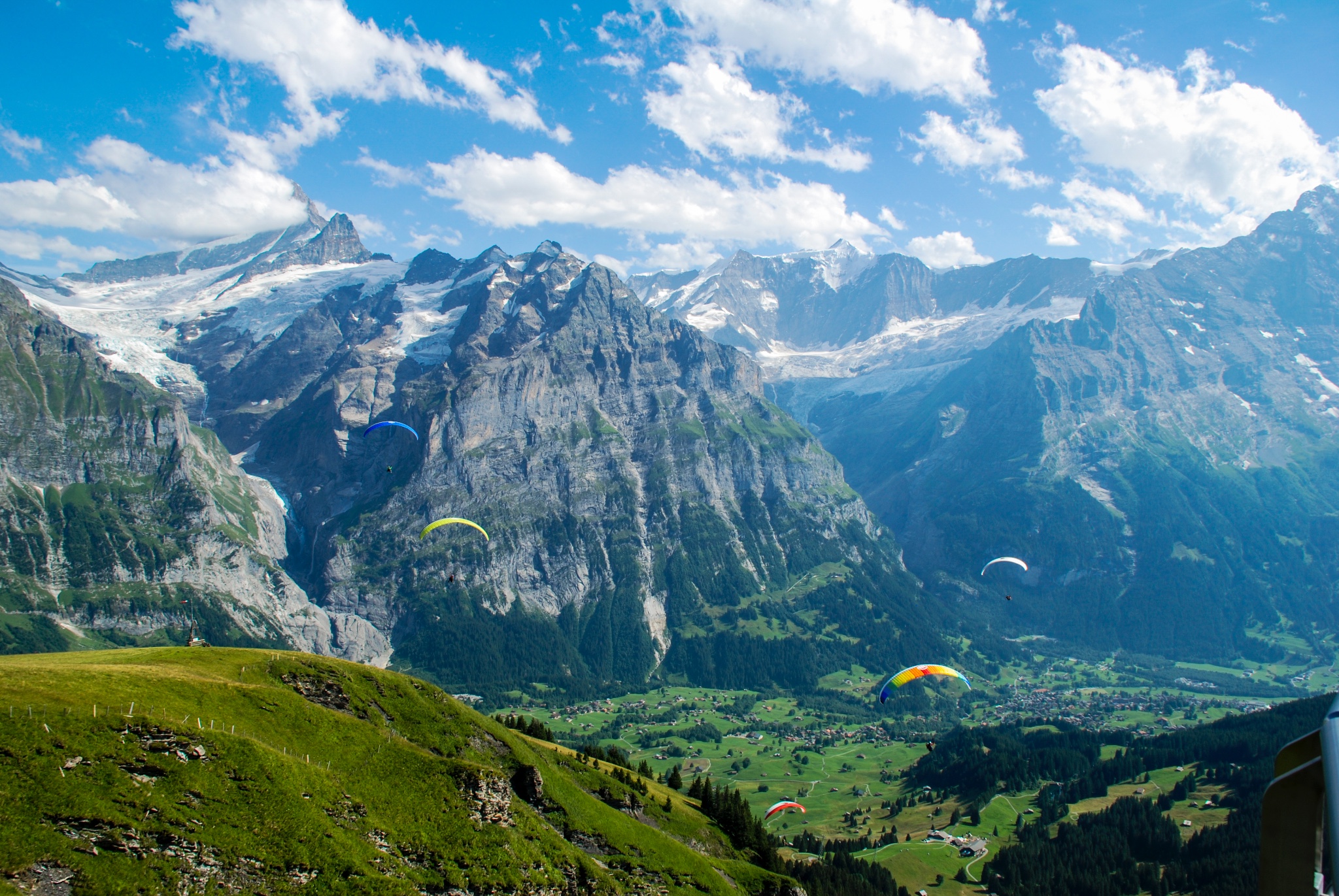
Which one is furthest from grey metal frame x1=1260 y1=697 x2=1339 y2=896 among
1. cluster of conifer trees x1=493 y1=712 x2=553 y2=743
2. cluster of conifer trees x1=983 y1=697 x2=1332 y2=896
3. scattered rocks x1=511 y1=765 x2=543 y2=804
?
cluster of conifer trees x1=983 y1=697 x2=1332 y2=896

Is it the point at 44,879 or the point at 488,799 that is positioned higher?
the point at 44,879

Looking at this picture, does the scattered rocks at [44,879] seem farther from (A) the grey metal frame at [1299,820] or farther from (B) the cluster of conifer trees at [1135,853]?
(B) the cluster of conifer trees at [1135,853]

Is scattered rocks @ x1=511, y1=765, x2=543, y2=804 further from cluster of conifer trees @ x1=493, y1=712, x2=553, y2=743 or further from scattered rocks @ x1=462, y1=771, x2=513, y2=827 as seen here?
cluster of conifer trees @ x1=493, y1=712, x2=553, y2=743

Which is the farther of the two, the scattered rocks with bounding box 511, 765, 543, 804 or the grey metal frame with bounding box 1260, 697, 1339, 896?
the scattered rocks with bounding box 511, 765, 543, 804

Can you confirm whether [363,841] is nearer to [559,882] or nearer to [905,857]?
[559,882]

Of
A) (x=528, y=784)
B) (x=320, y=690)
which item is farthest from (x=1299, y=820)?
(x=528, y=784)

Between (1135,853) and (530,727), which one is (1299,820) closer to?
(530,727)

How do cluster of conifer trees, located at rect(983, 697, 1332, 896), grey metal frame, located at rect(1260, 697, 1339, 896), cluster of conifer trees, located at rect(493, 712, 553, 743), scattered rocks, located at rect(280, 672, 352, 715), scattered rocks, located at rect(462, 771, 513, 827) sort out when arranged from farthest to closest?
cluster of conifer trees, located at rect(983, 697, 1332, 896)
cluster of conifer trees, located at rect(493, 712, 553, 743)
scattered rocks, located at rect(280, 672, 352, 715)
scattered rocks, located at rect(462, 771, 513, 827)
grey metal frame, located at rect(1260, 697, 1339, 896)

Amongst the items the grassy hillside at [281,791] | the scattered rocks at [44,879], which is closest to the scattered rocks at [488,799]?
the grassy hillside at [281,791]
